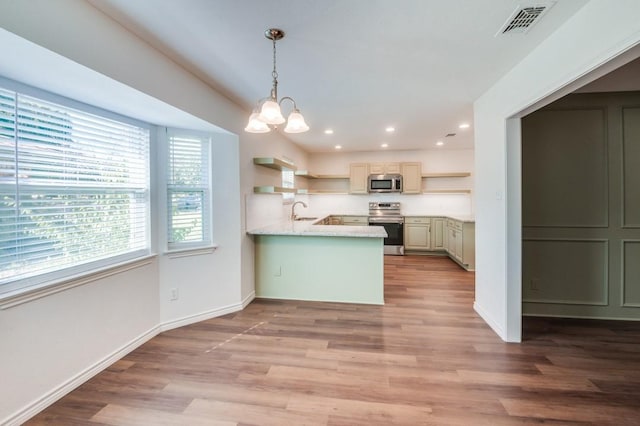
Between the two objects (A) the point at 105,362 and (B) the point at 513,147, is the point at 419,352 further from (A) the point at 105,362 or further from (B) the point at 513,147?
(A) the point at 105,362

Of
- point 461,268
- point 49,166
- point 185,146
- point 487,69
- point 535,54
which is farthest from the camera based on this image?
point 461,268

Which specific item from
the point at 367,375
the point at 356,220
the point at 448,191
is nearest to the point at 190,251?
the point at 367,375

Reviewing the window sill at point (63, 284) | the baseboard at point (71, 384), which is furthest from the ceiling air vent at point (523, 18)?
the baseboard at point (71, 384)

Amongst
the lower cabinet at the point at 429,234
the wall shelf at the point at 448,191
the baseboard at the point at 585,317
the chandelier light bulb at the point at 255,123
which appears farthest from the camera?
the wall shelf at the point at 448,191

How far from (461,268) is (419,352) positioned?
3147 millimetres

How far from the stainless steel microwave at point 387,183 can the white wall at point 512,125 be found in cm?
300

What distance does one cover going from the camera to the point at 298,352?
2.26 metres

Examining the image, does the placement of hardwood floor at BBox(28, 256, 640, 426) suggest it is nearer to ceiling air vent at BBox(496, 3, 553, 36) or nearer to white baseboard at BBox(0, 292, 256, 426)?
white baseboard at BBox(0, 292, 256, 426)

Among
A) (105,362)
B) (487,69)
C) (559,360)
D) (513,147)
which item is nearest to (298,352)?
(105,362)

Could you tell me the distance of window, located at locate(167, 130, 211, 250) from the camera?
8.92 feet

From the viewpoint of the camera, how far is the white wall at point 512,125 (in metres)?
1.42

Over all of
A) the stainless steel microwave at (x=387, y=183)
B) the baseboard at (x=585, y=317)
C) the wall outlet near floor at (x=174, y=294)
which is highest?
the stainless steel microwave at (x=387, y=183)

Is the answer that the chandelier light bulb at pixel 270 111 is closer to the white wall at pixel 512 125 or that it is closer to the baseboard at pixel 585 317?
the white wall at pixel 512 125

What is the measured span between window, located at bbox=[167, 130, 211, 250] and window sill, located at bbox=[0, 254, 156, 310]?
44cm
